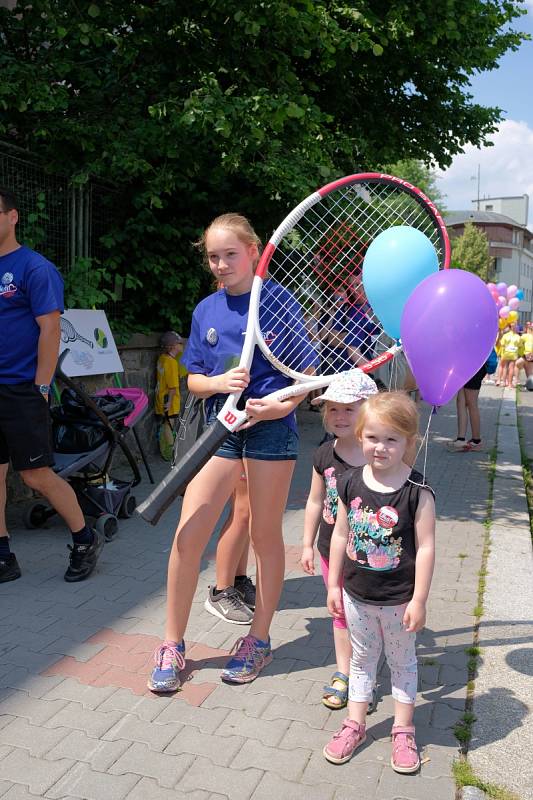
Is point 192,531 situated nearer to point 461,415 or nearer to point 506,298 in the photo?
point 461,415

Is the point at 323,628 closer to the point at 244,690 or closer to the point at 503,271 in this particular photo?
the point at 244,690

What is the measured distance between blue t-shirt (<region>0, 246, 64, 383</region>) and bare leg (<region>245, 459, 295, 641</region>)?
164 cm

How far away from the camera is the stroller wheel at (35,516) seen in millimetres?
5281

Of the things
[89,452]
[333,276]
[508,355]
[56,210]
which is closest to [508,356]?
[508,355]

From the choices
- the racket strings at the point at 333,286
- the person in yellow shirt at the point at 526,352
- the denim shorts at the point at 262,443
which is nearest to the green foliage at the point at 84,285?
the racket strings at the point at 333,286

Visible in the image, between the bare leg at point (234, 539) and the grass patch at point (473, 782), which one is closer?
the grass patch at point (473, 782)

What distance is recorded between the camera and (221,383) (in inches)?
119

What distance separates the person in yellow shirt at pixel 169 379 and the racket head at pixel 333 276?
3907 mm

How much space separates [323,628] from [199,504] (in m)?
1.15

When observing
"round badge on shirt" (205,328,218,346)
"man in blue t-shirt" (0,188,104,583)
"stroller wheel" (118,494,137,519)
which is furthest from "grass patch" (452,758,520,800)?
"stroller wheel" (118,494,137,519)

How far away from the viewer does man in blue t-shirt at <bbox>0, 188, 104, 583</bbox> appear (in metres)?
4.05

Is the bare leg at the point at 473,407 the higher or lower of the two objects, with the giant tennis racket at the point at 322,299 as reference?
lower

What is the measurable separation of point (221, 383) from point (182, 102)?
165 inches

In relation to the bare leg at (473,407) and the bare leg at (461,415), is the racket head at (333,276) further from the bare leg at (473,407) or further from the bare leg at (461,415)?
the bare leg at (461,415)
